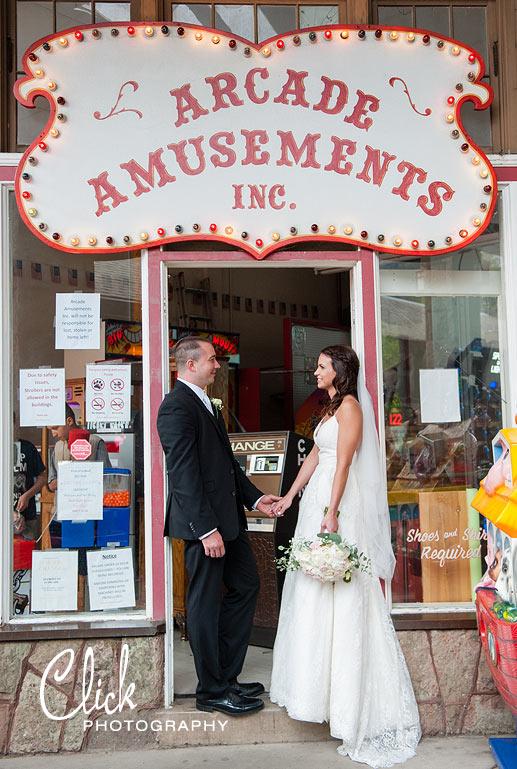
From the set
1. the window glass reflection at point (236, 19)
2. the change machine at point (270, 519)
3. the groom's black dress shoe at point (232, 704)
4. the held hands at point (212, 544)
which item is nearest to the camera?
the held hands at point (212, 544)

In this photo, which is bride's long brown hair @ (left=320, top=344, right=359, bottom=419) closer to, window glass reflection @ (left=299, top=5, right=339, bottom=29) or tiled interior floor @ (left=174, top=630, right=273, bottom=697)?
tiled interior floor @ (left=174, top=630, right=273, bottom=697)

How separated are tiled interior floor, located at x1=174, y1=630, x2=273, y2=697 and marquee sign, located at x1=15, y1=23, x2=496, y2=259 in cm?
249

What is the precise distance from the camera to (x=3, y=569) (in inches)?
168

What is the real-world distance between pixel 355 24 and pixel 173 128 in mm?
1238

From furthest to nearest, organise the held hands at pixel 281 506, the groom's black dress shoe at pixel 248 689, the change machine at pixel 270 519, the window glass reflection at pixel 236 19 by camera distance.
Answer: the change machine at pixel 270 519
the window glass reflection at pixel 236 19
the held hands at pixel 281 506
the groom's black dress shoe at pixel 248 689

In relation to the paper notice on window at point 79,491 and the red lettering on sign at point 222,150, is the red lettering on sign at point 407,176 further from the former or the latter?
the paper notice on window at point 79,491

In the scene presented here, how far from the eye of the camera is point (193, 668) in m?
4.86

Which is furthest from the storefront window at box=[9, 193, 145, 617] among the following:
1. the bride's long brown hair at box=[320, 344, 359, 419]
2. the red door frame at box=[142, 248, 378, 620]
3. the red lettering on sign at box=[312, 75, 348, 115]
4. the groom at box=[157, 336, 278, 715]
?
the red lettering on sign at box=[312, 75, 348, 115]

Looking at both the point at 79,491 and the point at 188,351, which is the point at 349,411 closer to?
the point at 188,351

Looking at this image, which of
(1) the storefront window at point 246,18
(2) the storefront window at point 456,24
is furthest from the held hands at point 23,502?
(2) the storefront window at point 456,24

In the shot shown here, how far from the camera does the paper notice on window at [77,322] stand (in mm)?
4473

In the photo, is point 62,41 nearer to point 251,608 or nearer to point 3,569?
point 3,569

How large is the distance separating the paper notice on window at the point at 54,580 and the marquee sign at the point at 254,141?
68.4 inches

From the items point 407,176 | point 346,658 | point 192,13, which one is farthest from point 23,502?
point 192,13
